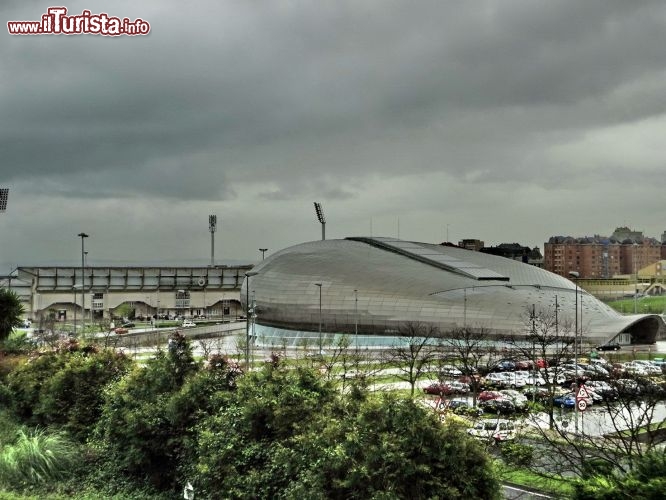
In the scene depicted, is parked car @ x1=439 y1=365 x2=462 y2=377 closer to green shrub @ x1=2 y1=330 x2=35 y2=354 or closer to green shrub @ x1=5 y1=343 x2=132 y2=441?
green shrub @ x1=5 y1=343 x2=132 y2=441

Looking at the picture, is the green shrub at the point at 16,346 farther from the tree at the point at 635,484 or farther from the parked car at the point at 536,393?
the tree at the point at 635,484

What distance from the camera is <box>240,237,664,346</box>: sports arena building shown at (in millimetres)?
67062

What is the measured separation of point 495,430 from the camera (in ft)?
Answer: 96.8

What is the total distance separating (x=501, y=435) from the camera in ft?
94.5

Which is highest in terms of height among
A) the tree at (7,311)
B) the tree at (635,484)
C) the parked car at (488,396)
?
the tree at (7,311)

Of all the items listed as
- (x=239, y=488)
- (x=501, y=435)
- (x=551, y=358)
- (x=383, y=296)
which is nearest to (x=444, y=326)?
(x=383, y=296)

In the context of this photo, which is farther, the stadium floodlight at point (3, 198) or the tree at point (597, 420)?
the stadium floodlight at point (3, 198)

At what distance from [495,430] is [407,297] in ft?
137

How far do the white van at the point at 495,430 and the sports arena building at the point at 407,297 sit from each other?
3353 centimetres

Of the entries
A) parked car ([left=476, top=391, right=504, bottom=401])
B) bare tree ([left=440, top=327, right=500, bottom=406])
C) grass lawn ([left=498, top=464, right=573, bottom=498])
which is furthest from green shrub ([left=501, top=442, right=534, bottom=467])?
bare tree ([left=440, top=327, right=500, bottom=406])

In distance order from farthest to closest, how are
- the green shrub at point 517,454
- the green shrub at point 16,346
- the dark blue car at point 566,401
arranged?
the green shrub at point 16,346, the dark blue car at point 566,401, the green shrub at point 517,454

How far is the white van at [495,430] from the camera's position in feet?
93.5

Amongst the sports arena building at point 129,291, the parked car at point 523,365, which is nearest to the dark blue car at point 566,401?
the parked car at point 523,365

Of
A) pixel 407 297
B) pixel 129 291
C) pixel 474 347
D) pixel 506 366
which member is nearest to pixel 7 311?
pixel 474 347
